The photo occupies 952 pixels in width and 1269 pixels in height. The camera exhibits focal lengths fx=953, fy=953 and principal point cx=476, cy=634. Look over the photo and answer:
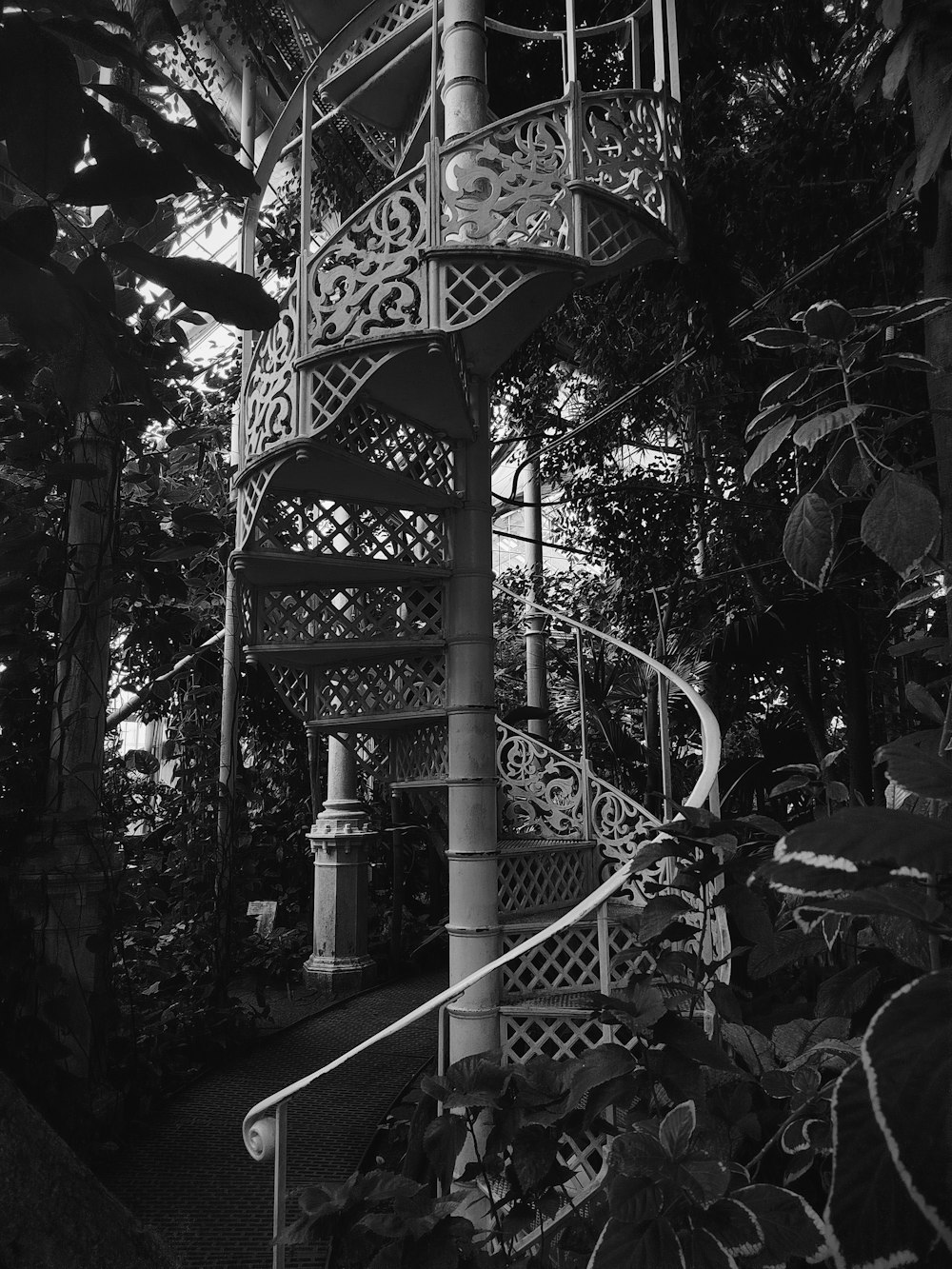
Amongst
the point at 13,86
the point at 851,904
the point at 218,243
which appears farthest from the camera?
the point at 218,243

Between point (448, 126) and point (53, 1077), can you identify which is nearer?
point (53, 1077)

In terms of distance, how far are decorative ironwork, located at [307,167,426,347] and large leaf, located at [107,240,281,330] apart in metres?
2.02

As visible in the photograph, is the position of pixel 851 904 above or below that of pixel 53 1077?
above

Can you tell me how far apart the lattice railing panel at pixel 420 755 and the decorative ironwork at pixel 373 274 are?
4.71ft

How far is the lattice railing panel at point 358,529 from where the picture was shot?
3189 mm

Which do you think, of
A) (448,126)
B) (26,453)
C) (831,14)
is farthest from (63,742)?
(831,14)

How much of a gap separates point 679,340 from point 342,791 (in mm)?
3163

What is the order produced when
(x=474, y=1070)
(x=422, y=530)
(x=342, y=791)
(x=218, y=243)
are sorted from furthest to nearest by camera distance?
(x=218, y=243) → (x=342, y=791) → (x=422, y=530) → (x=474, y=1070)

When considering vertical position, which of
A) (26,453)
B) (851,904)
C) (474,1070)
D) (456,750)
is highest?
(26,453)

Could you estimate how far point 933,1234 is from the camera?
28.7 inches

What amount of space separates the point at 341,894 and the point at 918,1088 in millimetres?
5044

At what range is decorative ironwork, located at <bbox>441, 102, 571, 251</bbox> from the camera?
2.82m

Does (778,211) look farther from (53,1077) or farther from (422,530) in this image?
(53,1077)

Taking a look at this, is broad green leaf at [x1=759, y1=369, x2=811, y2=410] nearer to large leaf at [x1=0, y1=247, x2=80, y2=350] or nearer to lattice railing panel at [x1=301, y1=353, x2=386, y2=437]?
large leaf at [x1=0, y1=247, x2=80, y2=350]
